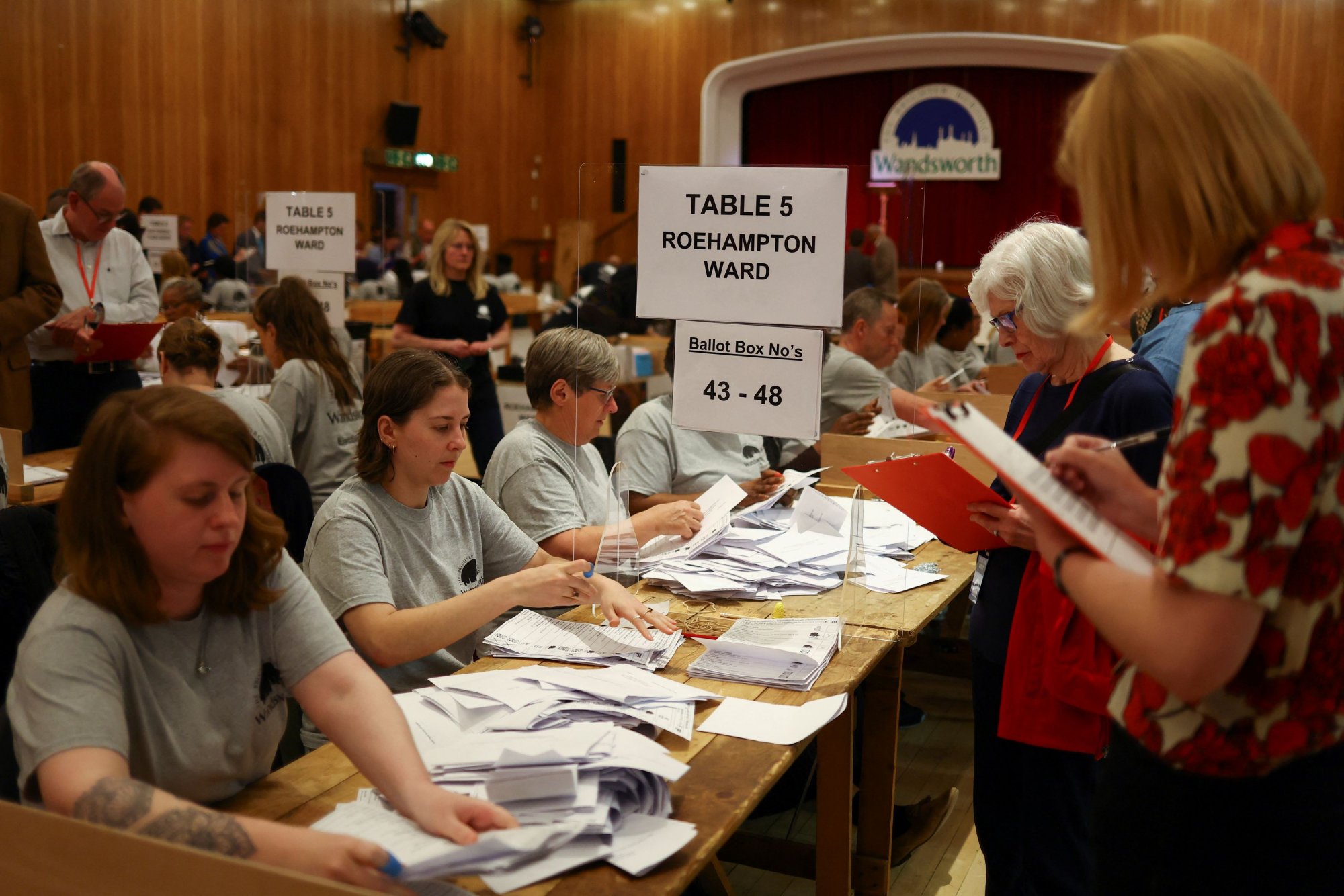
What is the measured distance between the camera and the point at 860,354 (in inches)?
120

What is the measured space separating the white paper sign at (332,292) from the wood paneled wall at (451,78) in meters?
2.24

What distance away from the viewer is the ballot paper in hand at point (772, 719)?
5.77 ft

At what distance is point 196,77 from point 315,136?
1.74 m

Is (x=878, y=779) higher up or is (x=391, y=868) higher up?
(x=391, y=868)

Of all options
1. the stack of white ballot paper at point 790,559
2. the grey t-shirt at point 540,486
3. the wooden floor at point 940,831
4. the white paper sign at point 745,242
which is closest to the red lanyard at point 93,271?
the grey t-shirt at point 540,486

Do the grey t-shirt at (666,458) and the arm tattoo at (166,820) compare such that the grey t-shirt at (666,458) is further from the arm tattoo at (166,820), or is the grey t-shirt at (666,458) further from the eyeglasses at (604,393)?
the arm tattoo at (166,820)

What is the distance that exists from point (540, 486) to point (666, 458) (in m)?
0.39

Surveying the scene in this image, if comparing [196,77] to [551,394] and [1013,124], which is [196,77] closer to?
[1013,124]

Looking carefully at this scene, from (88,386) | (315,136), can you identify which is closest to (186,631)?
(88,386)

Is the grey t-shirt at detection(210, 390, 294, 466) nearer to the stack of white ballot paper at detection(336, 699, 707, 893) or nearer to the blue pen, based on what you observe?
the stack of white ballot paper at detection(336, 699, 707, 893)

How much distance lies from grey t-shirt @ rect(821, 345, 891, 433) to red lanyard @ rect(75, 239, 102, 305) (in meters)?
3.04

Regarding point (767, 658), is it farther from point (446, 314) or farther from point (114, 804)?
point (446, 314)

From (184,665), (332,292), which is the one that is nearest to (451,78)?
(332,292)

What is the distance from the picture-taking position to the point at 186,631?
1.44 metres
